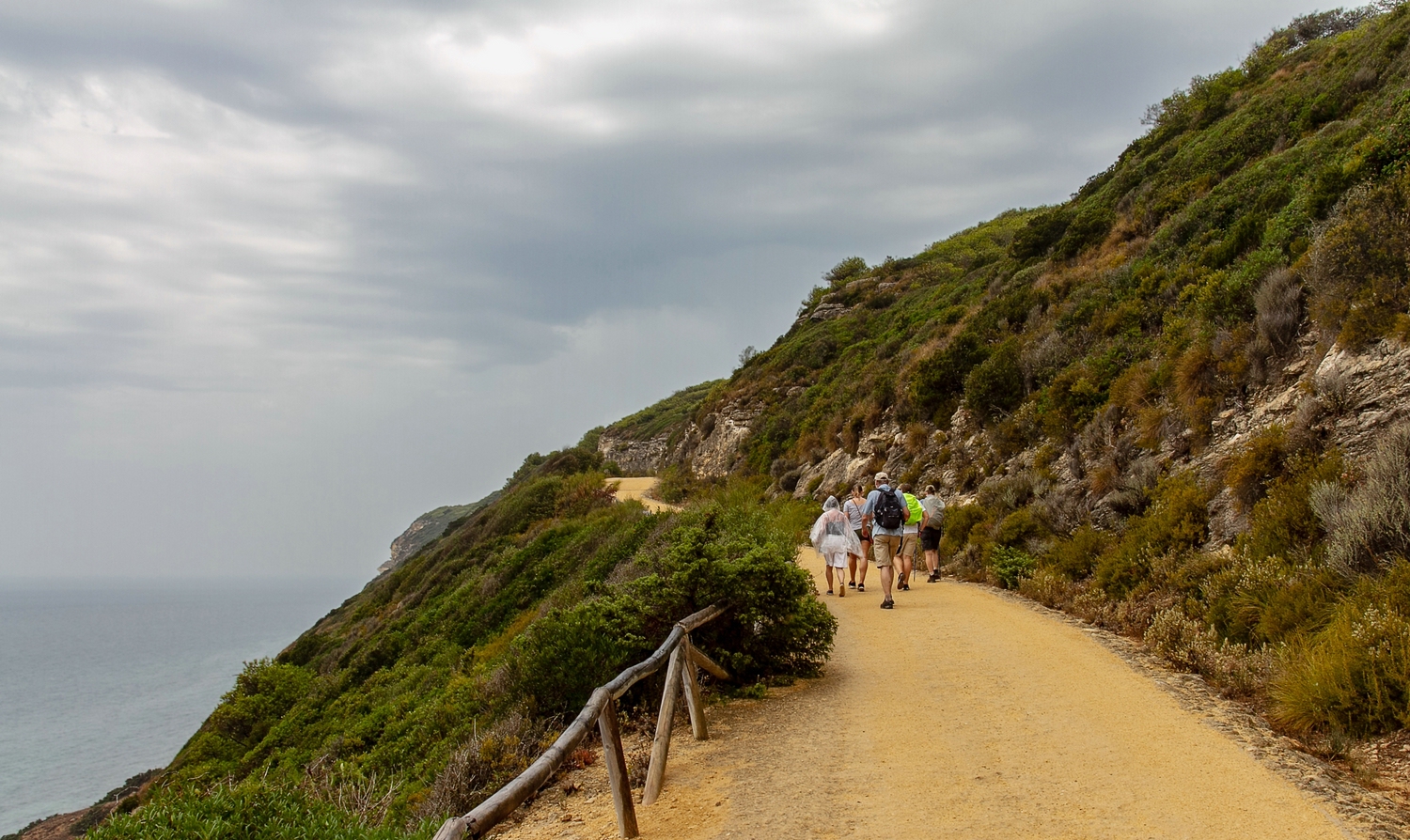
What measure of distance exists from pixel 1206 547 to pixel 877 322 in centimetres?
3229

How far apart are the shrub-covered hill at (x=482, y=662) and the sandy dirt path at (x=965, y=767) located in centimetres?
81

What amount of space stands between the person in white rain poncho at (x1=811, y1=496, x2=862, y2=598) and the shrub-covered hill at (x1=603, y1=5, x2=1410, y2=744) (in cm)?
254

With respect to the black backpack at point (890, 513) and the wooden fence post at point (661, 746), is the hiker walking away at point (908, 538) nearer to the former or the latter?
the black backpack at point (890, 513)

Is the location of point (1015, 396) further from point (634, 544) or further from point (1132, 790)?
point (1132, 790)

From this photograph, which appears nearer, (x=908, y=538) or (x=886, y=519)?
(x=886, y=519)

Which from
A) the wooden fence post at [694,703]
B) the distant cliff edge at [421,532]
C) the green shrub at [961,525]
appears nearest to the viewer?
A: the wooden fence post at [694,703]

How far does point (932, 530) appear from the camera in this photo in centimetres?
1494

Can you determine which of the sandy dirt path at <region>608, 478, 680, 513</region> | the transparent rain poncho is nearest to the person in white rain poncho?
the transparent rain poncho

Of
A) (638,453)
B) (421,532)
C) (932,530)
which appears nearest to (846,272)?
(638,453)

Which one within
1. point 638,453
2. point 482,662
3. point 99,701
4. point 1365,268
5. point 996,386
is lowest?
point 99,701

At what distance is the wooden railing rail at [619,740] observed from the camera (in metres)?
3.76

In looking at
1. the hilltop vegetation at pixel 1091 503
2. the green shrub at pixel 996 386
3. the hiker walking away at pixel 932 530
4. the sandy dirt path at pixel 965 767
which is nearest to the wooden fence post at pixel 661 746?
the sandy dirt path at pixel 965 767

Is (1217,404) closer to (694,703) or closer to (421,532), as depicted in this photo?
(694,703)

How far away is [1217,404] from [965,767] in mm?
8964
